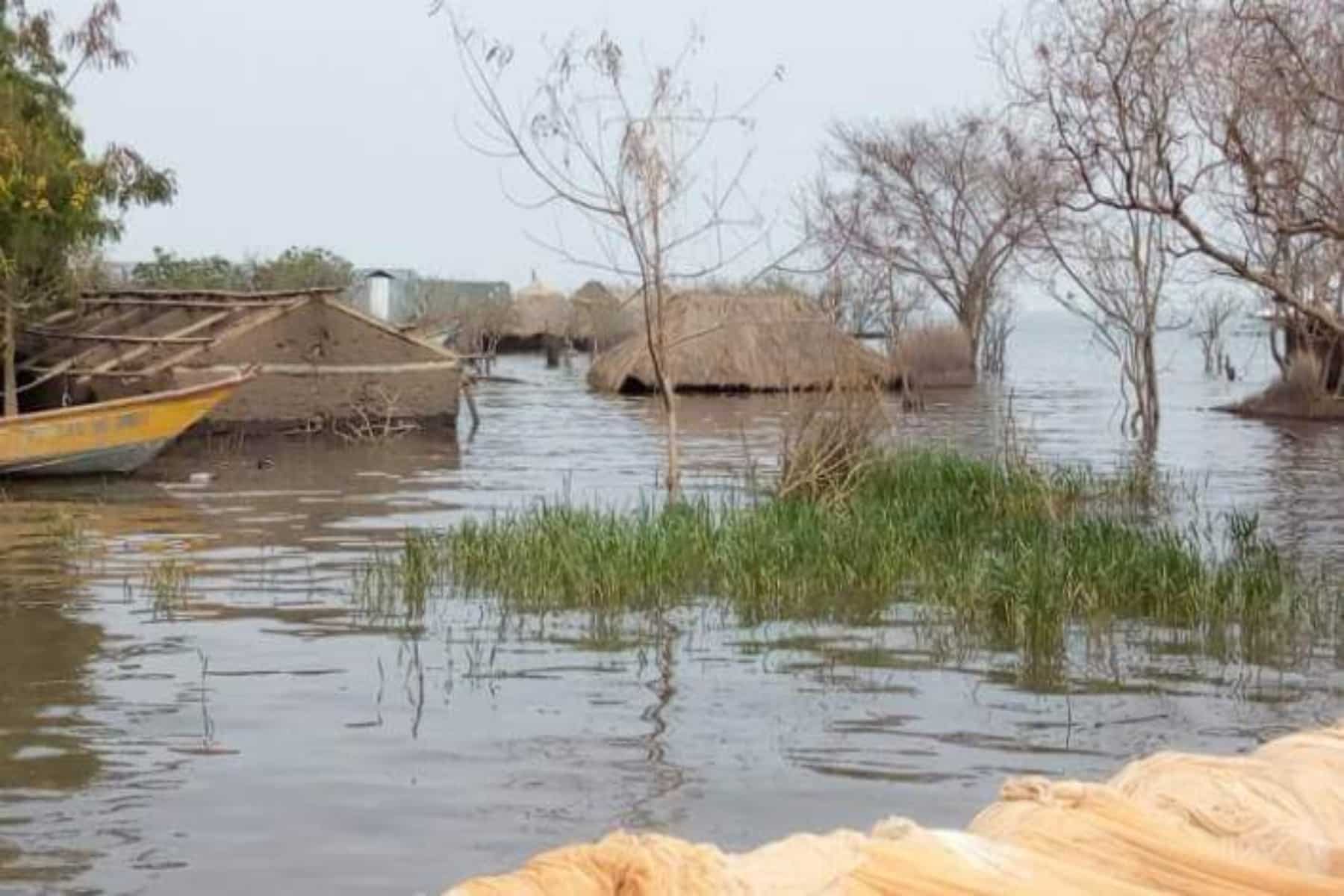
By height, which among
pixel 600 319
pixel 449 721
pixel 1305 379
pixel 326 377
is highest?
pixel 600 319

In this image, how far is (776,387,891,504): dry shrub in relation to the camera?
48.0 feet

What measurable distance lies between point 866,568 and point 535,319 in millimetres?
54655

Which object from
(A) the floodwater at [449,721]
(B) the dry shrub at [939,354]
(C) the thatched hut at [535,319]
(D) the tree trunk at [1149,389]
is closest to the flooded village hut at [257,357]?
(D) the tree trunk at [1149,389]

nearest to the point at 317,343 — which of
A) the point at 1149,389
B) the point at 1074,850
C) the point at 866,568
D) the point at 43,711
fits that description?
the point at 1149,389

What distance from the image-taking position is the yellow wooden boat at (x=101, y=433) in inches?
714

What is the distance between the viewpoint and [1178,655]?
360 inches

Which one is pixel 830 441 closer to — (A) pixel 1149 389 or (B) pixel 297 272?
(A) pixel 1149 389

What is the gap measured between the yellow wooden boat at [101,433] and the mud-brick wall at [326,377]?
16.5ft

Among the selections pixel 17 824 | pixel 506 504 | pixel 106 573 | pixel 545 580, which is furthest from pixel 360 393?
pixel 17 824

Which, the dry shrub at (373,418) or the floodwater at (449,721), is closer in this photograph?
the floodwater at (449,721)

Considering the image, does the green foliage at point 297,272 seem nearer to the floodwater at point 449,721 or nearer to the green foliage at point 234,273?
the green foliage at point 234,273

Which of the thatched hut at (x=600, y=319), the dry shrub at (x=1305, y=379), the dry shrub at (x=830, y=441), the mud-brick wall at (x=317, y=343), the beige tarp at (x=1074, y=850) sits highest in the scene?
the thatched hut at (x=600, y=319)

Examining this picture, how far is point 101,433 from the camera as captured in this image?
18812mm

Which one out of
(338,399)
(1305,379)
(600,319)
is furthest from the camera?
(600,319)
